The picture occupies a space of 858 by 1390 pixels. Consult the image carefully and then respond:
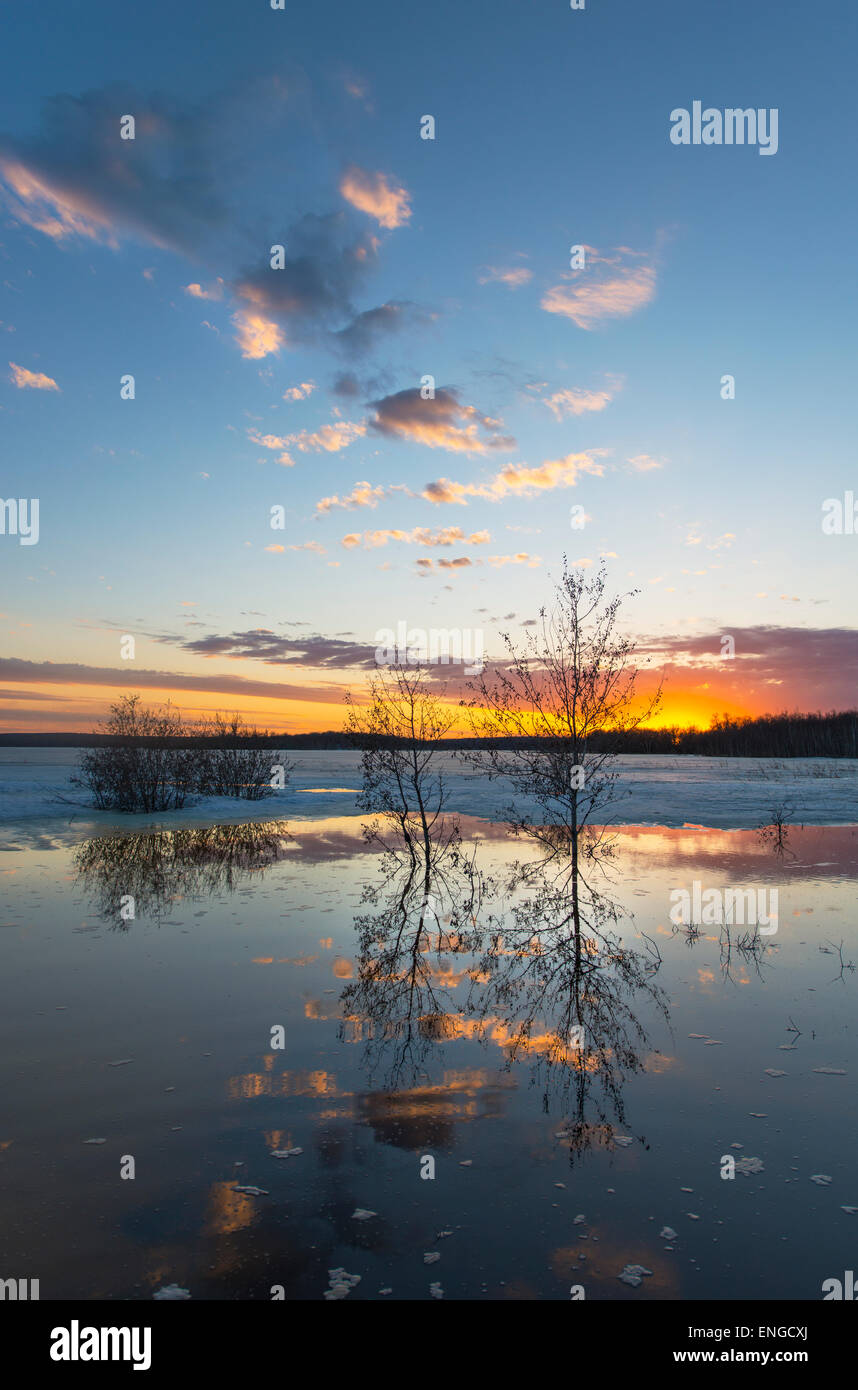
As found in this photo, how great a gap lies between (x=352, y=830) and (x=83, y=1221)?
21.6m

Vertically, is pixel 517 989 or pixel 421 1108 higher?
pixel 421 1108

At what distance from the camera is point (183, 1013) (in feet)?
26.3

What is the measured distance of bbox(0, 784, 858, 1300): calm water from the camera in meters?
4.13

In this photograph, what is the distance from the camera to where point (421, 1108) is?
5.84 metres

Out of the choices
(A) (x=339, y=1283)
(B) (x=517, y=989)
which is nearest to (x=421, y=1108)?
(A) (x=339, y=1283)

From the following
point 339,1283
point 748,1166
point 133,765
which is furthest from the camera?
point 133,765

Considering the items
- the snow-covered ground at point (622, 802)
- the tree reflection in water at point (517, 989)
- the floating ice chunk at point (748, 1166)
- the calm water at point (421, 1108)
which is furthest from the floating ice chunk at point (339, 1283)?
the snow-covered ground at point (622, 802)

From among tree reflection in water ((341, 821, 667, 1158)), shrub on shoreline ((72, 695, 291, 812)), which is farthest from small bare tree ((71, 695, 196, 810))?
tree reflection in water ((341, 821, 667, 1158))

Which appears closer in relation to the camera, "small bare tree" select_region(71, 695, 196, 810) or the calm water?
the calm water

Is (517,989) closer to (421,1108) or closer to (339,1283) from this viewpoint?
(421,1108)

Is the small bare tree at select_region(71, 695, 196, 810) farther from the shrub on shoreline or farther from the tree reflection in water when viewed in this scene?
the tree reflection in water

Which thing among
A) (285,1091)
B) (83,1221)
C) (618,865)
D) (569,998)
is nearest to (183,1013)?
(285,1091)
